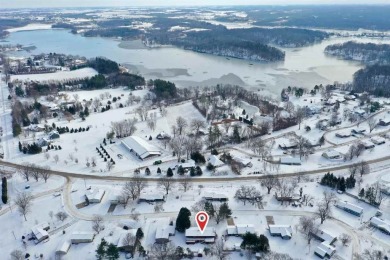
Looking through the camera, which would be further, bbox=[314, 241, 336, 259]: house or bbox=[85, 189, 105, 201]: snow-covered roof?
bbox=[85, 189, 105, 201]: snow-covered roof

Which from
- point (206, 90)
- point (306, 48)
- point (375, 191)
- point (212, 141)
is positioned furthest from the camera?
point (306, 48)

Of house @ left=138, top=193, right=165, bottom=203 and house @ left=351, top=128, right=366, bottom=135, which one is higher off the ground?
house @ left=351, top=128, right=366, bottom=135

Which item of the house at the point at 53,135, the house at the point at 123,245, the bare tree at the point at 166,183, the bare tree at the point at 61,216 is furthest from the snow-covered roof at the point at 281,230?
the house at the point at 53,135

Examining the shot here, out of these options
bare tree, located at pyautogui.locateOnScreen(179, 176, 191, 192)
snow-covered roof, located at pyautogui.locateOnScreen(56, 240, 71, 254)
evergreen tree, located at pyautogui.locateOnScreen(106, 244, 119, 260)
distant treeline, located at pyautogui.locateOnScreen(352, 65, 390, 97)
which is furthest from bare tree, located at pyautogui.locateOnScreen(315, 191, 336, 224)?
distant treeline, located at pyautogui.locateOnScreen(352, 65, 390, 97)

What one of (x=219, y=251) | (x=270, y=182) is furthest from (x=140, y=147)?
A: (x=219, y=251)

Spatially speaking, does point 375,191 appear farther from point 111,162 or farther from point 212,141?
point 111,162

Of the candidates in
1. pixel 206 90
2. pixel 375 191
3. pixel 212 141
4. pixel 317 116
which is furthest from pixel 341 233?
pixel 206 90

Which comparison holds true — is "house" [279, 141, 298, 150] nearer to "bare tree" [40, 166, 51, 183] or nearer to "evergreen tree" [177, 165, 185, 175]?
"evergreen tree" [177, 165, 185, 175]
